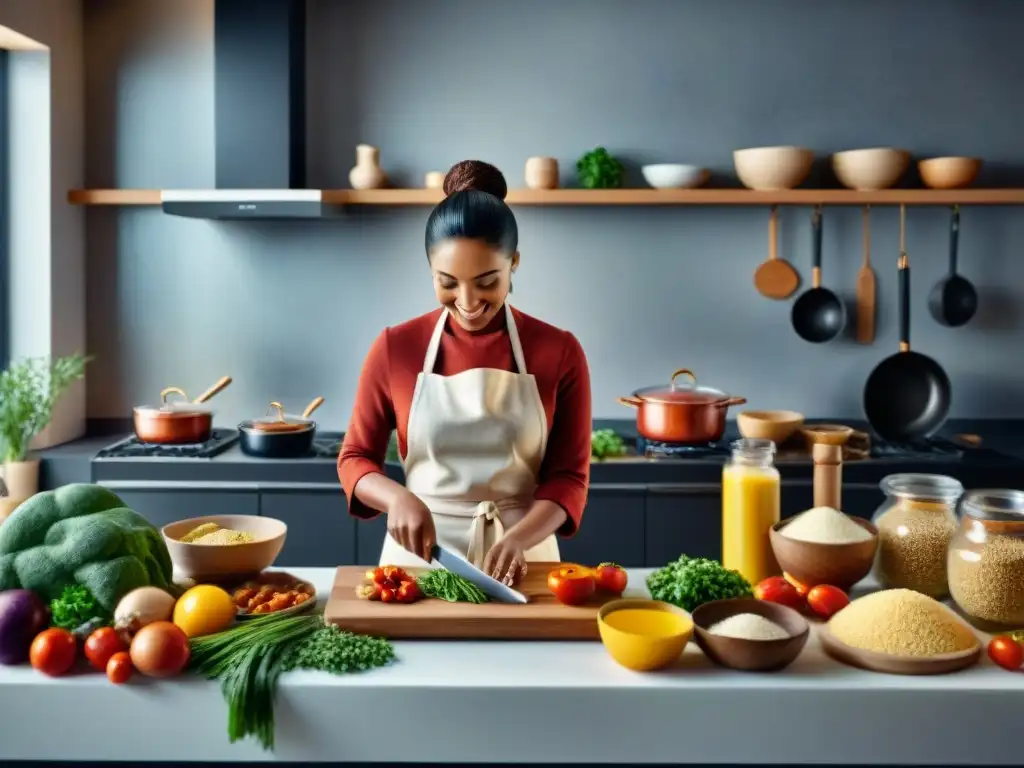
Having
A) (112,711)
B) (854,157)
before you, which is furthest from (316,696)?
(854,157)

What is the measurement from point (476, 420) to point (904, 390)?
88.9 inches

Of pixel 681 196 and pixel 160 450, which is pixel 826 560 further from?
pixel 160 450

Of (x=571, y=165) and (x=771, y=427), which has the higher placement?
(x=571, y=165)

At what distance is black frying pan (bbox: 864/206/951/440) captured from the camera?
3.63 m

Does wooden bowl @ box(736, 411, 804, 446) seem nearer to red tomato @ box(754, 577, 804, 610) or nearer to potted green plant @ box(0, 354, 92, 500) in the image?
red tomato @ box(754, 577, 804, 610)

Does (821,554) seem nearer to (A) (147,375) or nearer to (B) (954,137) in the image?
(B) (954,137)

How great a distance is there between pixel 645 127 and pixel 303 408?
1686 millimetres

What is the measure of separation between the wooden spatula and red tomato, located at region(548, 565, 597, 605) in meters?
2.54

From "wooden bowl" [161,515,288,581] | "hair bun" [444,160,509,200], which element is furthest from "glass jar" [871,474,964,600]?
"wooden bowl" [161,515,288,581]

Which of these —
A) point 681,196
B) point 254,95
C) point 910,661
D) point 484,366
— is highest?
point 254,95

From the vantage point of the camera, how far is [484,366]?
2039 millimetres

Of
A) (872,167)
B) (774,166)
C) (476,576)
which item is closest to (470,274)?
(476,576)

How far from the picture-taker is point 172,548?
1.75 metres

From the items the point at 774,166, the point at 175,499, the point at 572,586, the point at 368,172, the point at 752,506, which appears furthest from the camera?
the point at 368,172
